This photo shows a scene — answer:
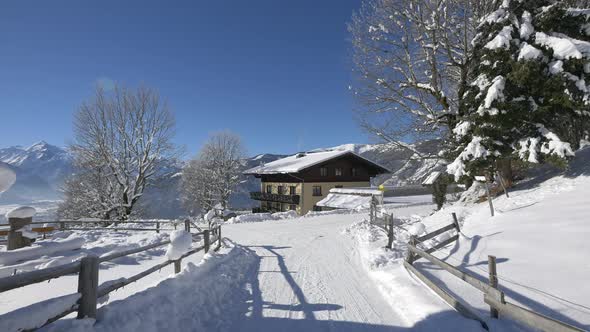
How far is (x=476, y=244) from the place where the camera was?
7699mm

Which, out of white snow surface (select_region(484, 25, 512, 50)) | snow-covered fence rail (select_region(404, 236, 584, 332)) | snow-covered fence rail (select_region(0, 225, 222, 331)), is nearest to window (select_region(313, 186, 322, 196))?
white snow surface (select_region(484, 25, 512, 50))

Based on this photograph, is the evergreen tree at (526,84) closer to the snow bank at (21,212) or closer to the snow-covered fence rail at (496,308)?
the snow-covered fence rail at (496,308)

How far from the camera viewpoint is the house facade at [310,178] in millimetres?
32438

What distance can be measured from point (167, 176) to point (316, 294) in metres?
23.6

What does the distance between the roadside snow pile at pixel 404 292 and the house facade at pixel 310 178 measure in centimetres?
2190

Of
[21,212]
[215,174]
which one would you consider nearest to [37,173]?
[215,174]

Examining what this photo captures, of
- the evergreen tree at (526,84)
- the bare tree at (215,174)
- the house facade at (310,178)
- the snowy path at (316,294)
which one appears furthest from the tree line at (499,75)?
the bare tree at (215,174)

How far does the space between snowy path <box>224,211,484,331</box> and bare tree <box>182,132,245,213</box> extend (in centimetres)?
2481

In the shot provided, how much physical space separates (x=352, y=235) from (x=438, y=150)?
6186mm

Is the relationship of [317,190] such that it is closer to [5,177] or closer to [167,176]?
[167,176]

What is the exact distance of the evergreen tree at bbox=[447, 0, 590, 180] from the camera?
8.39 meters

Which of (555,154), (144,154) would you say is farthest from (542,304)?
(144,154)

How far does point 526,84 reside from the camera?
937cm

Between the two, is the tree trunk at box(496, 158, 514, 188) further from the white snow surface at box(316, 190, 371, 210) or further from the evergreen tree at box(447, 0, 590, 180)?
the white snow surface at box(316, 190, 371, 210)
